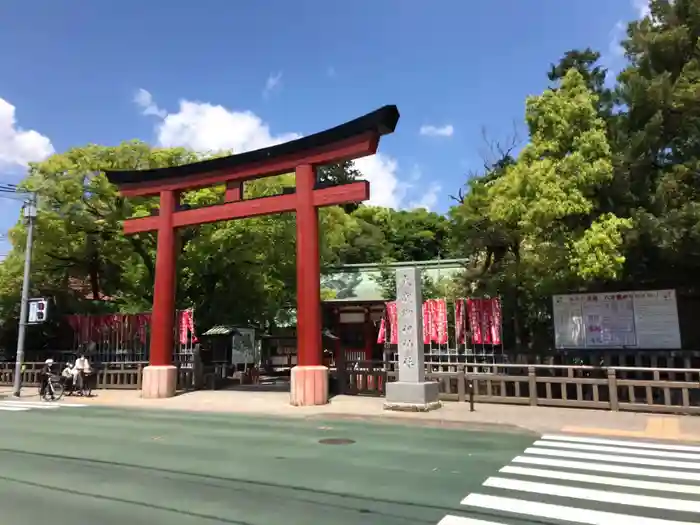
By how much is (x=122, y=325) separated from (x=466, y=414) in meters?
15.3

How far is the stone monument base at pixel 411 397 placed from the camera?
14484 millimetres

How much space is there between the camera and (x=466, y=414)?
542 inches

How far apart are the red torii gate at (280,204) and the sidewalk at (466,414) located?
1.13 m

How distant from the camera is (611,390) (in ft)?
A: 46.6

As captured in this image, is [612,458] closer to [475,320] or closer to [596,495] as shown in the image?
[596,495]

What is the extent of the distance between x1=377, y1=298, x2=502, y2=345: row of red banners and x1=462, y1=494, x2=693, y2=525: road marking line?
10250mm

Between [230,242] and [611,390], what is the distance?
1498cm

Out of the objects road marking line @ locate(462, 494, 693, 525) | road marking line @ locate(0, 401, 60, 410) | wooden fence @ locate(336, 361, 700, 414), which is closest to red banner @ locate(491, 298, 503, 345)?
wooden fence @ locate(336, 361, 700, 414)

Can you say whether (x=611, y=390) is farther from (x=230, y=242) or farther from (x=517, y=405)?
(x=230, y=242)

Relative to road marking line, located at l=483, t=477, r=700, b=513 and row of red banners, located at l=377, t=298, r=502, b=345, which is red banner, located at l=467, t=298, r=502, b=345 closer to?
row of red banners, located at l=377, t=298, r=502, b=345

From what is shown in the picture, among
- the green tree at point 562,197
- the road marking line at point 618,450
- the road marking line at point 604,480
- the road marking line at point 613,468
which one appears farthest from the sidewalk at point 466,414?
the road marking line at point 604,480

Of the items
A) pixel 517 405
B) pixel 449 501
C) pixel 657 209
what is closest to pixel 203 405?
pixel 517 405

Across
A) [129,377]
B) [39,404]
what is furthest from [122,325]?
[39,404]

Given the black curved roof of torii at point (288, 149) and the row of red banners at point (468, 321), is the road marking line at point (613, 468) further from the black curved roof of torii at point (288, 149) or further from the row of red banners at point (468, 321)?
the black curved roof of torii at point (288, 149)
